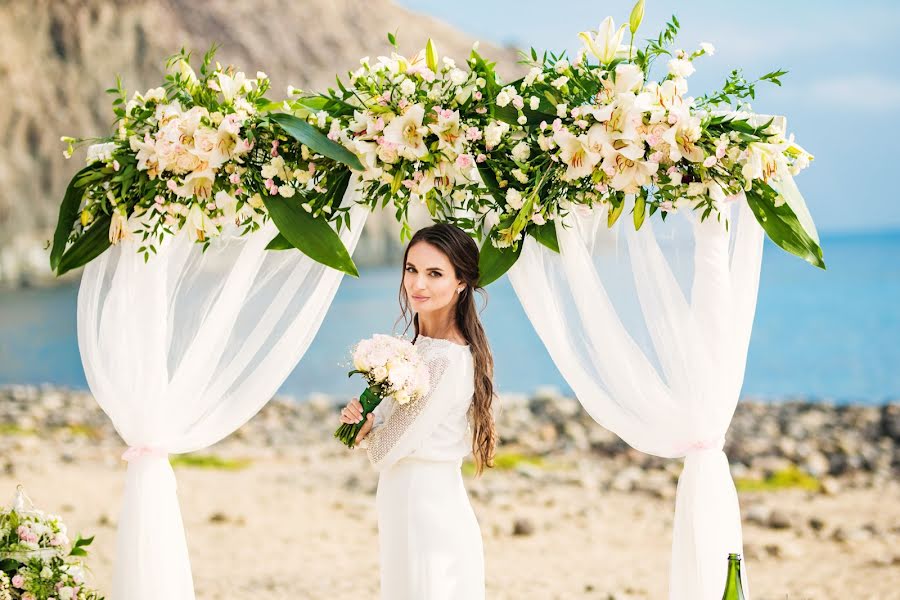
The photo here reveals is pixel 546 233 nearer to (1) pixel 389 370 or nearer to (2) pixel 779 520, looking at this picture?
(1) pixel 389 370

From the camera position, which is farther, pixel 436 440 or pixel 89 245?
pixel 89 245

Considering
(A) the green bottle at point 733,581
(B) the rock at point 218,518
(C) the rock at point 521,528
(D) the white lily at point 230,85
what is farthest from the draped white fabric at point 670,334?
(B) the rock at point 218,518

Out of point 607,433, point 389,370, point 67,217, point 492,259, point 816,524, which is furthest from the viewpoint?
point 607,433

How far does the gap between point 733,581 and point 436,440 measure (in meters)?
0.96

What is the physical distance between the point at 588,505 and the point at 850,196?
95.4 feet

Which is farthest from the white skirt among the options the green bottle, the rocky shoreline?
the rocky shoreline

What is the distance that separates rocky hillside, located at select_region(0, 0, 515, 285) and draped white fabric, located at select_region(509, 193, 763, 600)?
1120 inches

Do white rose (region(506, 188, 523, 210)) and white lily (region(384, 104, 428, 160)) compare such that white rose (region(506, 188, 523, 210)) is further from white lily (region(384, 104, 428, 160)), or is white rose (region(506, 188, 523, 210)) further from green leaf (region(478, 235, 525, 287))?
white lily (region(384, 104, 428, 160))

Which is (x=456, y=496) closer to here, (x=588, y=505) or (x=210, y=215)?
(x=210, y=215)

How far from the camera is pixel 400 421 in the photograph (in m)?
3.30

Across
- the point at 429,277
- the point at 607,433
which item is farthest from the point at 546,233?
the point at 607,433

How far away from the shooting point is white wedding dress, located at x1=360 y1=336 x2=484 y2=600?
326cm

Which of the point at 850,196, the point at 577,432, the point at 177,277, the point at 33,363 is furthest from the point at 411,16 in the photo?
the point at 177,277

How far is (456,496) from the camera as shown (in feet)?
10.9
